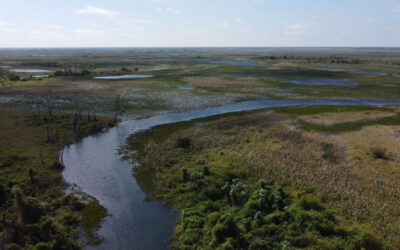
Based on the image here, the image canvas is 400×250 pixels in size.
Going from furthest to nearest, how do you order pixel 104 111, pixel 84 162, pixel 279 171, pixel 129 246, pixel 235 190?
pixel 104 111, pixel 84 162, pixel 279 171, pixel 235 190, pixel 129 246

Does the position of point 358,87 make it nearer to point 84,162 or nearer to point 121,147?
point 121,147

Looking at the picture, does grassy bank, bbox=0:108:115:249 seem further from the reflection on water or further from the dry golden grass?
the reflection on water

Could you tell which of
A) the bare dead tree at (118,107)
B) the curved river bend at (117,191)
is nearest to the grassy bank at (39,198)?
the curved river bend at (117,191)

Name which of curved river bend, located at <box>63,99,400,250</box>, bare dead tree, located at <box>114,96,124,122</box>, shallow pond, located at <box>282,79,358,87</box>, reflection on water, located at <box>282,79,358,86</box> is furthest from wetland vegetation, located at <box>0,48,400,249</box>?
reflection on water, located at <box>282,79,358,86</box>

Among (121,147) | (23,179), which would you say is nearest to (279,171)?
(121,147)

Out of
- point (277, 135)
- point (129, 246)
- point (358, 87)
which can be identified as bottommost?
point (129, 246)

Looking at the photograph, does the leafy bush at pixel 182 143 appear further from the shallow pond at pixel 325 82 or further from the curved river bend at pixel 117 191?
the shallow pond at pixel 325 82

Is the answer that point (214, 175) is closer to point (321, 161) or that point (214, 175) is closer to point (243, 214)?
point (243, 214)
